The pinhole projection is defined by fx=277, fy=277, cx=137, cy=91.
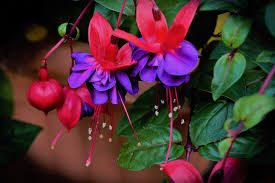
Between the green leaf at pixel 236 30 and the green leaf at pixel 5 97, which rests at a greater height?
the green leaf at pixel 236 30

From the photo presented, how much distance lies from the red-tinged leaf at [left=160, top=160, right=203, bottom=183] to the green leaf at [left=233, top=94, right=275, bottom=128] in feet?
0.49

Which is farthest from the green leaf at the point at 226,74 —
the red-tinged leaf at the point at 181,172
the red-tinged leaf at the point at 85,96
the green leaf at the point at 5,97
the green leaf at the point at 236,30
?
the green leaf at the point at 5,97

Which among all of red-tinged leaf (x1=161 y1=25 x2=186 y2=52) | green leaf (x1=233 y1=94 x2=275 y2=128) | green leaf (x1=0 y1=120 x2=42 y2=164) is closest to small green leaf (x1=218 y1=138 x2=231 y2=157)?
green leaf (x1=233 y1=94 x2=275 y2=128)

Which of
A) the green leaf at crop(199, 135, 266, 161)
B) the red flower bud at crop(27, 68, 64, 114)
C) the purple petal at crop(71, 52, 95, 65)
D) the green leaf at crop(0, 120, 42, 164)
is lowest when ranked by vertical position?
the green leaf at crop(0, 120, 42, 164)

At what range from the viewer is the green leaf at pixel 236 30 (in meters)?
0.38

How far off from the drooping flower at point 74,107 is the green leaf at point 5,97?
0.40 m

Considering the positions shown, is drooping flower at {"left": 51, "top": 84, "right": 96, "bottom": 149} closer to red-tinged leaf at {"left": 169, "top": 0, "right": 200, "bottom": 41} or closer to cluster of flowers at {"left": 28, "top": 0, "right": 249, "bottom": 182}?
cluster of flowers at {"left": 28, "top": 0, "right": 249, "bottom": 182}

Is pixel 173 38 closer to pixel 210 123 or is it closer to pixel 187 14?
pixel 187 14

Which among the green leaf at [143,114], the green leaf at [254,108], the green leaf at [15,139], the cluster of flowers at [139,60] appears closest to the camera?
the green leaf at [254,108]

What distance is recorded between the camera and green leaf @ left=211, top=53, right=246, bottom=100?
378 mm

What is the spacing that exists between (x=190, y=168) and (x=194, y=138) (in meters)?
0.09

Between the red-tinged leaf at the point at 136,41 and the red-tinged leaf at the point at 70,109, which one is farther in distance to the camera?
the red-tinged leaf at the point at 70,109

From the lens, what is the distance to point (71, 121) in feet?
1.82

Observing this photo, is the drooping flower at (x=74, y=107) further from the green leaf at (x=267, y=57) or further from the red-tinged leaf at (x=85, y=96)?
the green leaf at (x=267, y=57)
